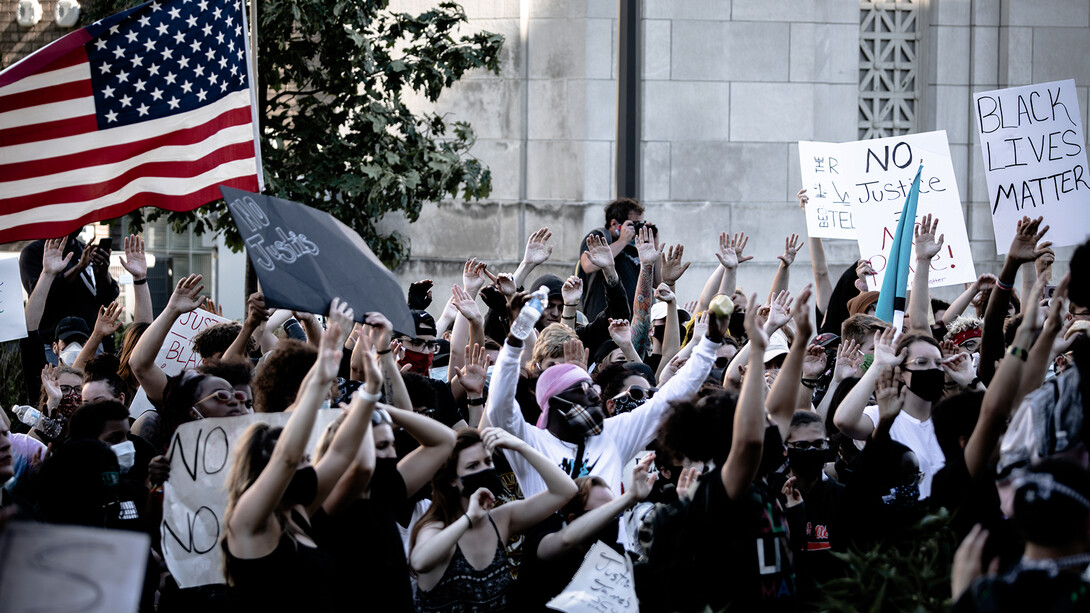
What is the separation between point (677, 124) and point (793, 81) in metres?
1.51

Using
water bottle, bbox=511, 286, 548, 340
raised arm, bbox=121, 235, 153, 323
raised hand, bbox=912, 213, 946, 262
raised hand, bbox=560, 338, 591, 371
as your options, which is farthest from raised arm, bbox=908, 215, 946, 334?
raised arm, bbox=121, 235, 153, 323

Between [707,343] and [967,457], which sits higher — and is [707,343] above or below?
above

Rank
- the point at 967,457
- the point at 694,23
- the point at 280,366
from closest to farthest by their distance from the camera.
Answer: the point at 967,457, the point at 280,366, the point at 694,23

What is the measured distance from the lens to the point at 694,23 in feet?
45.9

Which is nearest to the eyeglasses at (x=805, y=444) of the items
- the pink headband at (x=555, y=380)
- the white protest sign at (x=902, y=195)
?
the pink headband at (x=555, y=380)

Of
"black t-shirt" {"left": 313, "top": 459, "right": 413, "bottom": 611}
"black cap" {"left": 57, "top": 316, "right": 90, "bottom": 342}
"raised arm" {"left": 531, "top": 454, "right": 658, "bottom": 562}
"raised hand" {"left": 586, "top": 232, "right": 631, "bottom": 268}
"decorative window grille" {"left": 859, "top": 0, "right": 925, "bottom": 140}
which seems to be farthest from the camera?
"decorative window grille" {"left": 859, "top": 0, "right": 925, "bottom": 140}

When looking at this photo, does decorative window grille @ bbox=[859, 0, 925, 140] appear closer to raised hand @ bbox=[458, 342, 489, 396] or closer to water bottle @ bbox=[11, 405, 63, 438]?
raised hand @ bbox=[458, 342, 489, 396]

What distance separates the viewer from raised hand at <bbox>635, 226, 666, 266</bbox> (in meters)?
8.22

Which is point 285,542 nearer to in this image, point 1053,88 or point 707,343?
point 707,343

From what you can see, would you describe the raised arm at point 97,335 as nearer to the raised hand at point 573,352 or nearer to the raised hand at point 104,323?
the raised hand at point 104,323

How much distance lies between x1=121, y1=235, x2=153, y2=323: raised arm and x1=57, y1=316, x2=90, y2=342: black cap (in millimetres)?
739

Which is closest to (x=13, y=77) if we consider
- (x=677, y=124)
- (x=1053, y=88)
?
(x=1053, y=88)

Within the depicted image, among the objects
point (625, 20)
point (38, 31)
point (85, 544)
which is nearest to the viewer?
point (85, 544)

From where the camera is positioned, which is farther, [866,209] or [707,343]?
[866,209]
